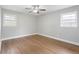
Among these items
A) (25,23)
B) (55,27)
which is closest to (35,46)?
(25,23)

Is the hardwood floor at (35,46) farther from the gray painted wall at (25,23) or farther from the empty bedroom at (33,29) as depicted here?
the gray painted wall at (25,23)

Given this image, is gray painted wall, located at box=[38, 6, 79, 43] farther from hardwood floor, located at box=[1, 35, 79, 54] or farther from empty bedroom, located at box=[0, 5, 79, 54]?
hardwood floor, located at box=[1, 35, 79, 54]

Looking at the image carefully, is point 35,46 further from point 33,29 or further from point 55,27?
point 55,27

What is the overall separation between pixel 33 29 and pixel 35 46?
451mm

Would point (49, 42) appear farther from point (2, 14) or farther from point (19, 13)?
point (2, 14)

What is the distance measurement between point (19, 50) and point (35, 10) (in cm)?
83

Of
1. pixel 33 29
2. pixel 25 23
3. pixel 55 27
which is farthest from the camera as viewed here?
pixel 55 27

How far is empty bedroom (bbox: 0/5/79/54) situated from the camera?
1.41m

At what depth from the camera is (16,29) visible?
5.76 feet

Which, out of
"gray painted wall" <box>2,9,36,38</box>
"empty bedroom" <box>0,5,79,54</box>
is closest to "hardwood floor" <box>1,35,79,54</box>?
"empty bedroom" <box>0,5,79,54</box>

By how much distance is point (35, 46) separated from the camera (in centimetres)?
167

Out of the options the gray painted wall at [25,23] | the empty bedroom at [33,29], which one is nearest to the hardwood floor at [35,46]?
the empty bedroom at [33,29]
